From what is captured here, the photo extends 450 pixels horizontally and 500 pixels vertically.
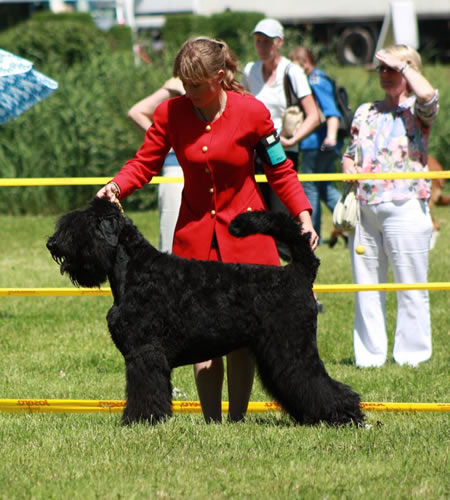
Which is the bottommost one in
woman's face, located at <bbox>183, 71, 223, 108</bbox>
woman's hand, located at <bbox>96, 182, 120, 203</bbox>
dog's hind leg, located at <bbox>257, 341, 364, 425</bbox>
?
dog's hind leg, located at <bbox>257, 341, 364, 425</bbox>

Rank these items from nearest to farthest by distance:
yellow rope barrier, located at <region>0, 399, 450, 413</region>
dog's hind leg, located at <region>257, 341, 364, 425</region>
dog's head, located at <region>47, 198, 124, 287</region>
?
dog's head, located at <region>47, 198, 124, 287</region>
dog's hind leg, located at <region>257, 341, 364, 425</region>
yellow rope barrier, located at <region>0, 399, 450, 413</region>

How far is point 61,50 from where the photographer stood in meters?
24.0

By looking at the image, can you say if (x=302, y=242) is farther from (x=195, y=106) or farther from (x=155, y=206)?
(x=155, y=206)

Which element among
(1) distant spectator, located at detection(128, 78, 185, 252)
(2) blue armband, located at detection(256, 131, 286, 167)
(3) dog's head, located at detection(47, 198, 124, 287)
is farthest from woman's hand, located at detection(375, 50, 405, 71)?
(3) dog's head, located at detection(47, 198, 124, 287)

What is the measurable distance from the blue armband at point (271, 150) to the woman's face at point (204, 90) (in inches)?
12.9

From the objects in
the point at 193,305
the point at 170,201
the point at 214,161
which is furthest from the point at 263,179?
the point at 193,305

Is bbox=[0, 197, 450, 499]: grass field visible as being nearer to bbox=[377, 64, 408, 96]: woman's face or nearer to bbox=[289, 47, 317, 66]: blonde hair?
bbox=[377, 64, 408, 96]: woman's face

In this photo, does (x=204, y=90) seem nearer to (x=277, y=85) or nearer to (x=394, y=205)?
(x=394, y=205)

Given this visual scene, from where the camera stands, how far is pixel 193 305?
4.48 m

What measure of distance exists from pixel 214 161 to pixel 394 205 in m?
2.41

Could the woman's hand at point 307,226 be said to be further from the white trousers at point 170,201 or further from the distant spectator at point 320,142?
the distant spectator at point 320,142

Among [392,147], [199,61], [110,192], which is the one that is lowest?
[392,147]

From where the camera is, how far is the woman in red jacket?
15.1ft

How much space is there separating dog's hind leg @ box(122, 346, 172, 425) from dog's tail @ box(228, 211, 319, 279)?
688mm
